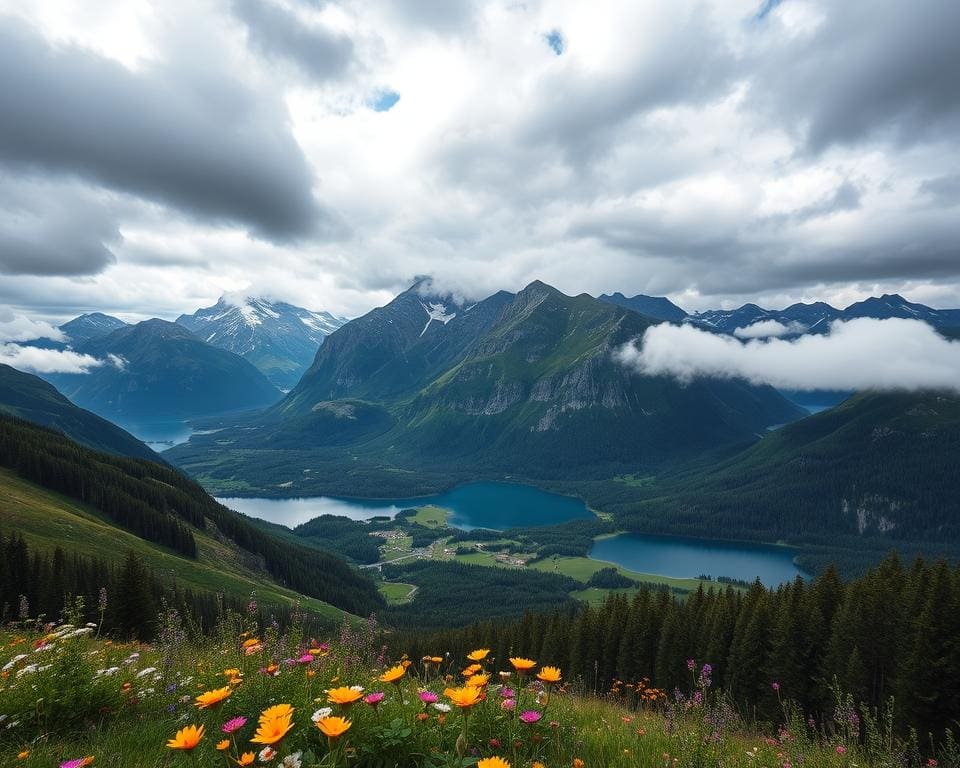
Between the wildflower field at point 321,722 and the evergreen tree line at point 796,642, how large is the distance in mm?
18386

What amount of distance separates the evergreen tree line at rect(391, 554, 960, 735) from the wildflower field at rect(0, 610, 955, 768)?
1839 centimetres

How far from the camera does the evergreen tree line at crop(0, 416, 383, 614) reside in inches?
3706

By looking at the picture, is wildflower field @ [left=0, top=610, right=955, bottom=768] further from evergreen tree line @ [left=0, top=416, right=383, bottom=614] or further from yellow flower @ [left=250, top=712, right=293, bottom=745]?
evergreen tree line @ [left=0, top=416, right=383, bottom=614]

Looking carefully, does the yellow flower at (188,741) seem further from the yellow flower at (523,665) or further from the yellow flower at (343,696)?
the yellow flower at (523,665)

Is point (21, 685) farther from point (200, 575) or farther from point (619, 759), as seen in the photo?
point (200, 575)

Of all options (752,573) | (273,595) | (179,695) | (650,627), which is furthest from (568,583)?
(179,695)

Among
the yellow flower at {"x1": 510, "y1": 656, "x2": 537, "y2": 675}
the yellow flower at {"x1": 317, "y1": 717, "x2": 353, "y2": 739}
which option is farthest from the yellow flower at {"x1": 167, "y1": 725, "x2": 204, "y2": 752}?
the yellow flower at {"x1": 510, "y1": 656, "x2": 537, "y2": 675}

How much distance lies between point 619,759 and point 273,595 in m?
91.3

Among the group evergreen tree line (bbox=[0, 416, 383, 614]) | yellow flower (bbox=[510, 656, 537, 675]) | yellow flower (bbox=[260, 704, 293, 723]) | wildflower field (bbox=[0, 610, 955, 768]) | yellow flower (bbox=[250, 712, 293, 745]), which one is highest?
yellow flower (bbox=[250, 712, 293, 745])

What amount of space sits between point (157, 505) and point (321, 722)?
413 feet

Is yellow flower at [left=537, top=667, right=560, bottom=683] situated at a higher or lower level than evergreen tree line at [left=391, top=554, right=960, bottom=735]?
higher

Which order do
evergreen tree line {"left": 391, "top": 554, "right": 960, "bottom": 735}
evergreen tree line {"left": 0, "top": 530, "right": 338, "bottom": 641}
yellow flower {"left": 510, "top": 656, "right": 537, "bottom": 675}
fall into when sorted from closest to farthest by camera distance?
1. yellow flower {"left": 510, "top": 656, "right": 537, "bottom": 675}
2. evergreen tree line {"left": 391, "top": 554, "right": 960, "bottom": 735}
3. evergreen tree line {"left": 0, "top": 530, "right": 338, "bottom": 641}

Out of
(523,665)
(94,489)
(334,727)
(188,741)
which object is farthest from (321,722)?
(94,489)

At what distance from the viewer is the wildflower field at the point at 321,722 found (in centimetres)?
371
